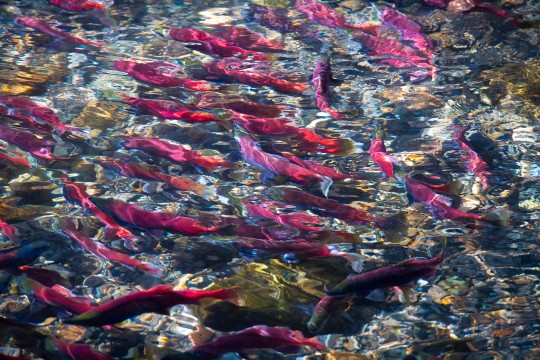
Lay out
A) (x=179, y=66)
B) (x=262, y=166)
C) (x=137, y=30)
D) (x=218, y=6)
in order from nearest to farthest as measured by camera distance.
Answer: (x=262, y=166), (x=179, y=66), (x=137, y=30), (x=218, y=6)

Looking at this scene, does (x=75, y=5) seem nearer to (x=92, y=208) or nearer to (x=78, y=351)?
(x=92, y=208)

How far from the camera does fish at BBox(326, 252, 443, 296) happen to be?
103 inches

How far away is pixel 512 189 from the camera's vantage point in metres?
3.78

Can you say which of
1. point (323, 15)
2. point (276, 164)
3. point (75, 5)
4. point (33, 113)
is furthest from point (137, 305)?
point (75, 5)

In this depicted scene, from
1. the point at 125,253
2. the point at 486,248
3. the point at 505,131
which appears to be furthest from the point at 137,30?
the point at 486,248

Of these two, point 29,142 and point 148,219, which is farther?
point 29,142

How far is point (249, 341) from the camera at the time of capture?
97.6 inches

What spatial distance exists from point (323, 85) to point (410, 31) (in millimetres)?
1755

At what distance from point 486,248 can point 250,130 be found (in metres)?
2.01

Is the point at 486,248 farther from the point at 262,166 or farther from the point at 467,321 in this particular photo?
the point at 262,166

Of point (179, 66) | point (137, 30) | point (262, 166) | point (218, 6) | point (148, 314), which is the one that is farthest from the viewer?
point (218, 6)

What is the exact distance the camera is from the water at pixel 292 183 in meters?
2.80

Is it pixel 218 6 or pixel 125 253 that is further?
pixel 218 6

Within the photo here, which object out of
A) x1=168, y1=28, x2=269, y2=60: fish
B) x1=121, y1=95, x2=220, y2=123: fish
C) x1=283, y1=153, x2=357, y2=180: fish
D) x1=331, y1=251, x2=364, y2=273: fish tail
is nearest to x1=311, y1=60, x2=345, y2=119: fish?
x1=283, y1=153, x2=357, y2=180: fish
